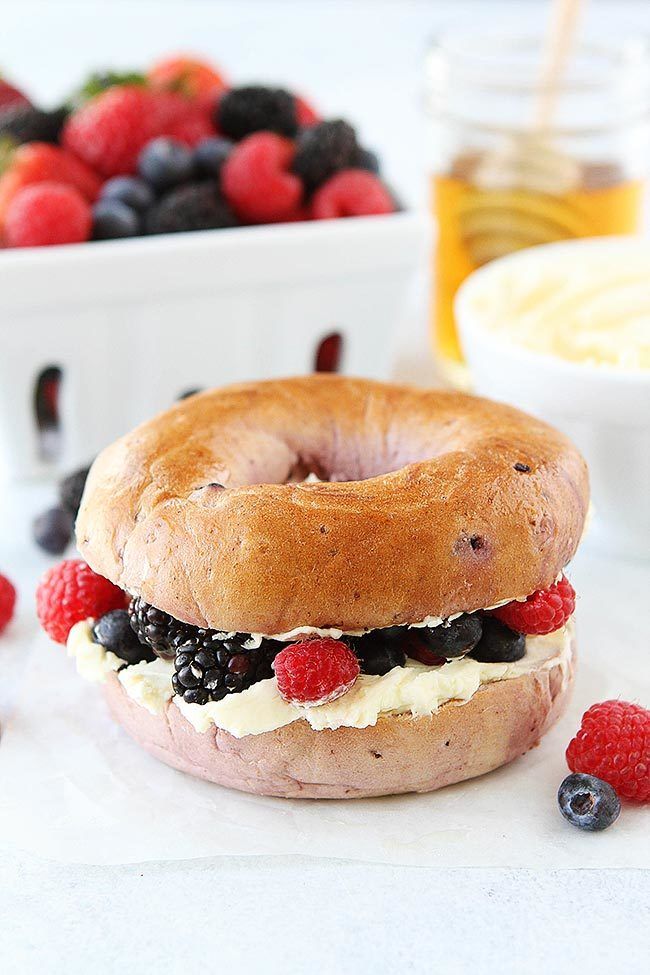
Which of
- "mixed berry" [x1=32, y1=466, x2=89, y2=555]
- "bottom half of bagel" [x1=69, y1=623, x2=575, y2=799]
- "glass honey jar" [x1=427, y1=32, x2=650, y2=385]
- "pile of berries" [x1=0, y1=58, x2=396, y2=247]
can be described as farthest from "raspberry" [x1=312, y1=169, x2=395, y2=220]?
"bottom half of bagel" [x1=69, y1=623, x2=575, y2=799]

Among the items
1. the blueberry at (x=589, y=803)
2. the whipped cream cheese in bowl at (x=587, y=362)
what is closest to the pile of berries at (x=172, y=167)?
the whipped cream cheese in bowl at (x=587, y=362)

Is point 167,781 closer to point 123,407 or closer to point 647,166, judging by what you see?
point 123,407

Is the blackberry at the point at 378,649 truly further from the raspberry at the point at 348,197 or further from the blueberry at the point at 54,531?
the raspberry at the point at 348,197

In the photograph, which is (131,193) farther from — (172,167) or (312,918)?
(312,918)

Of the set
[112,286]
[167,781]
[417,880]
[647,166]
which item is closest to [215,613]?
[167,781]

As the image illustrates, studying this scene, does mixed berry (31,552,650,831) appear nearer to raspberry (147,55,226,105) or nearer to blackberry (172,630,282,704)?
blackberry (172,630,282,704)

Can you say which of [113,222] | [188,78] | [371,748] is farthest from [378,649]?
[188,78]
